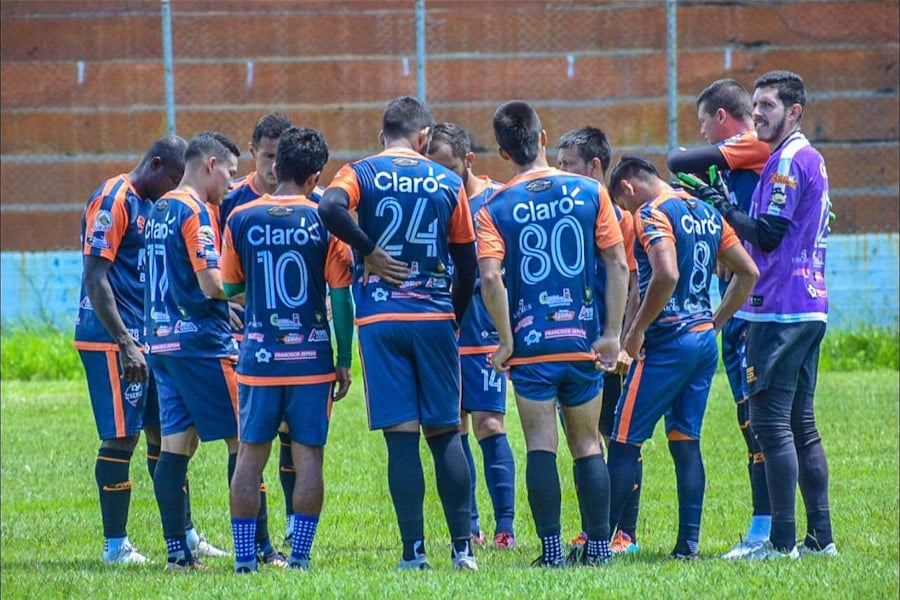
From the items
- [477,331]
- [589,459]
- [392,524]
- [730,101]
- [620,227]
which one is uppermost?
[730,101]

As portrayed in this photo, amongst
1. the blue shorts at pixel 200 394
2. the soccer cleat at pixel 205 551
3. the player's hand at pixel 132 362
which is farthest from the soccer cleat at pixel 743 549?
the player's hand at pixel 132 362

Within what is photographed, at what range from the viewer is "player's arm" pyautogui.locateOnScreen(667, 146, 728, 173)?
7.64 meters

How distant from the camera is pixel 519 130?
22.9ft

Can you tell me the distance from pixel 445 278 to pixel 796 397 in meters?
1.99

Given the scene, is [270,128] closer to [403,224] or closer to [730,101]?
[403,224]

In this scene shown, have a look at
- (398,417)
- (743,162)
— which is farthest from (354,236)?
(743,162)

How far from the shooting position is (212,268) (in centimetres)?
722

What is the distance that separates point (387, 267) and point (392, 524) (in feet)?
8.19

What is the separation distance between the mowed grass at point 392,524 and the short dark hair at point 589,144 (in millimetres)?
2182

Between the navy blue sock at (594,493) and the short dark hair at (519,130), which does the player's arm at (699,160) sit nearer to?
the short dark hair at (519,130)

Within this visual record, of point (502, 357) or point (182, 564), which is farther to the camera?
point (182, 564)

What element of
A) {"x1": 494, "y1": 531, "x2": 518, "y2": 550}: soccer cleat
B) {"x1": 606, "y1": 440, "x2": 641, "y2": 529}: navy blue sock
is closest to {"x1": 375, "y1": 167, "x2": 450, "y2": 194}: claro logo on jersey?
{"x1": 606, "y1": 440, "x2": 641, "y2": 529}: navy blue sock

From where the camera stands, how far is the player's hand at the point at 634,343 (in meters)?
7.24

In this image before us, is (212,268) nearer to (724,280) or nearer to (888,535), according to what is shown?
(724,280)
